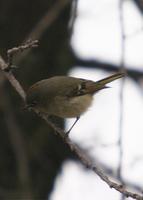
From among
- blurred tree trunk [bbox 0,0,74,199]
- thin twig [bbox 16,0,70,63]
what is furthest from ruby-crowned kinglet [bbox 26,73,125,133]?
blurred tree trunk [bbox 0,0,74,199]

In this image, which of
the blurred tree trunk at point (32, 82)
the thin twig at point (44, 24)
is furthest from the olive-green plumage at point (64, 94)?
the blurred tree trunk at point (32, 82)

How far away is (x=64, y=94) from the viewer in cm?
489

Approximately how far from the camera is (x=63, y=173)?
6.24 metres

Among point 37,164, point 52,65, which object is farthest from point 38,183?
point 52,65

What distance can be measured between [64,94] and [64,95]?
0.04ft

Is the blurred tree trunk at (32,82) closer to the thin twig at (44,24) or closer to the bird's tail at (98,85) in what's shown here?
the thin twig at (44,24)

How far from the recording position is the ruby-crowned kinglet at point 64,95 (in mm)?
4637

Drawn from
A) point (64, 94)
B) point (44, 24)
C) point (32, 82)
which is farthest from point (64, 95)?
point (32, 82)

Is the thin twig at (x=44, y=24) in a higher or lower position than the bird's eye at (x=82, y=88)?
higher

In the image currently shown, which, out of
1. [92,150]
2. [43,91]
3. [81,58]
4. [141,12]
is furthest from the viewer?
[81,58]

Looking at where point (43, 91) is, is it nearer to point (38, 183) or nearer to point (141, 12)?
point (141, 12)

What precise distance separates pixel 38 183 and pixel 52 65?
1098 mm

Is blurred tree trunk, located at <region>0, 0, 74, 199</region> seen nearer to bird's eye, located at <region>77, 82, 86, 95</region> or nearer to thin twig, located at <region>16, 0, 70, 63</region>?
thin twig, located at <region>16, 0, 70, 63</region>

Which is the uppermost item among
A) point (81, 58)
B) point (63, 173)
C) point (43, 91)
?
point (43, 91)
